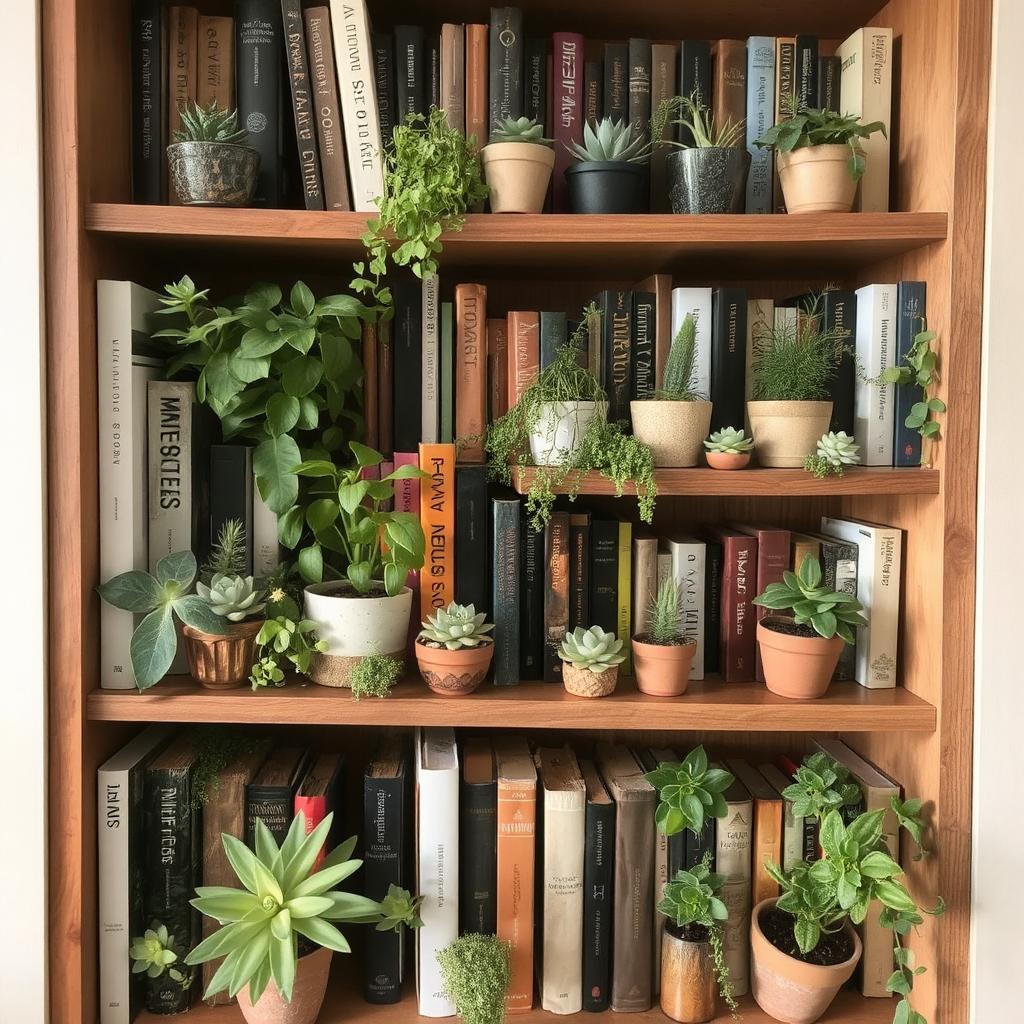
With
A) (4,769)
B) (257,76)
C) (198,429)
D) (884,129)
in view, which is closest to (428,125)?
(257,76)

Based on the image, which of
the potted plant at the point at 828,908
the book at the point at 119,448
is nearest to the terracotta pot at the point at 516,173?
the book at the point at 119,448

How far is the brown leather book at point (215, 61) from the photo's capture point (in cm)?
136

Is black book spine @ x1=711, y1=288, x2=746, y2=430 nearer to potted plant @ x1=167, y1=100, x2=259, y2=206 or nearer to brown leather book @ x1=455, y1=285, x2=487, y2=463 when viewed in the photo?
brown leather book @ x1=455, y1=285, x2=487, y2=463

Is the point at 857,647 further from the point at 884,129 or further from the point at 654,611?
the point at 884,129

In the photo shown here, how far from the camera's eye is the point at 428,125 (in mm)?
1327

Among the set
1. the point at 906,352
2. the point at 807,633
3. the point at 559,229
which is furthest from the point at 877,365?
the point at 559,229

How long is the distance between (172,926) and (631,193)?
1.22m

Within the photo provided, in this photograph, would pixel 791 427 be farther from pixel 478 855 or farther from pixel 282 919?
pixel 282 919

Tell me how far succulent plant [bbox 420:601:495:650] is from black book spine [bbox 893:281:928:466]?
0.64 m

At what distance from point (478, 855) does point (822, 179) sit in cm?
106

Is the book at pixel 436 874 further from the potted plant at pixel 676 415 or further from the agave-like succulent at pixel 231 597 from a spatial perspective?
the potted plant at pixel 676 415

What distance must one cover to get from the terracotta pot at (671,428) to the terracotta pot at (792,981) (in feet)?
2.22

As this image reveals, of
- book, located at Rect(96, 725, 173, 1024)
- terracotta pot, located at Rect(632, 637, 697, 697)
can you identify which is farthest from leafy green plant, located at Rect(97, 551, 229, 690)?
terracotta pot, located at Rect(632, 637, 697, 697)

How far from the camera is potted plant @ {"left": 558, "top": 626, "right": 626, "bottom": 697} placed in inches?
50.6
